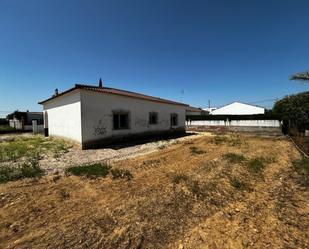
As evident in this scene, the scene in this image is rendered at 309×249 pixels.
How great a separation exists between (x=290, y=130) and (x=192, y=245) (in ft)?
57.5

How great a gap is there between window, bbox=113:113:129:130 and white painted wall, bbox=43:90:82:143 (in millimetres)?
2341

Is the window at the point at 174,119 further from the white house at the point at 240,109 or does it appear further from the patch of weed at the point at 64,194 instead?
the white house at the point at 240,109

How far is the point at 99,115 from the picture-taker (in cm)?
1021

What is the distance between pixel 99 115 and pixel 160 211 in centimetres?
809

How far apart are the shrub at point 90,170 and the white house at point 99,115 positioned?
382 centimetres

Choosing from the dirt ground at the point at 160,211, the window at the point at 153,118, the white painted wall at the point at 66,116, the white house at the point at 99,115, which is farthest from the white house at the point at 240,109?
the white painted wall at the point at 66,116

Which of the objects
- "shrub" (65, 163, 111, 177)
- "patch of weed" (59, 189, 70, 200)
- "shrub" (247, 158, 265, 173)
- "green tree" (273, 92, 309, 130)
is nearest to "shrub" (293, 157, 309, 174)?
"shrub" (247, 158, 265, 173)

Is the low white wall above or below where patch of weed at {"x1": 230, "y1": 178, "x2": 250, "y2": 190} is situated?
above

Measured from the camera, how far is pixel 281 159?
7133mm

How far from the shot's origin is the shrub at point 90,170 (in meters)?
5.33

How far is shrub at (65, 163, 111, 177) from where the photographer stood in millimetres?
5335

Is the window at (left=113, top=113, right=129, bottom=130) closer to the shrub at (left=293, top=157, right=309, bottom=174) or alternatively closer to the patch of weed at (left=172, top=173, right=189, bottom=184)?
the patch of weed at (left=172, top=173, right=189, bottom=184)

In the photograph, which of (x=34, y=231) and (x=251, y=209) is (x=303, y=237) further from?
(x=34, y=231)

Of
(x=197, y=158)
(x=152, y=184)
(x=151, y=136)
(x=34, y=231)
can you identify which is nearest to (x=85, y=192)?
(x=34, y=231)
